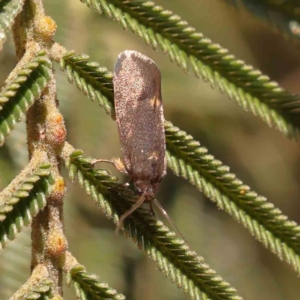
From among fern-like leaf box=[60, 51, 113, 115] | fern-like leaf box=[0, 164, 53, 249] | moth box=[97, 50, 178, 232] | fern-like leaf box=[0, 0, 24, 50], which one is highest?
moth box=[97, 50, 178, 232]

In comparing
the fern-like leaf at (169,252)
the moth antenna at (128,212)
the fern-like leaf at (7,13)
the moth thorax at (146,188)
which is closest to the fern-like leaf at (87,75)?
the fern-like leaf at (7,13)

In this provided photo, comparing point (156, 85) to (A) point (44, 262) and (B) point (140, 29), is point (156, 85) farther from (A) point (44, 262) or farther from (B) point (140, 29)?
(A) point (44, 262)

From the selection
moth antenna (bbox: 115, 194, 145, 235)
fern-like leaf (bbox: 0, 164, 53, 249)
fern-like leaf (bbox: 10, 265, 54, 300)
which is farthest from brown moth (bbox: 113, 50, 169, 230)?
fern-like leaf (bbox: 10, 265, 54, 300)

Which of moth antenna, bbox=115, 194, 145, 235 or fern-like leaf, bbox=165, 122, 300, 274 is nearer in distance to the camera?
moth antenna, bbox=115, 194, 145, 235

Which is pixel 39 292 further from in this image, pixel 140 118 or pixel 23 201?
pixel 140 118

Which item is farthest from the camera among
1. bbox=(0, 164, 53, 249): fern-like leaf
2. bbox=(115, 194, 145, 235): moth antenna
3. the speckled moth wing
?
the speckled moth wing

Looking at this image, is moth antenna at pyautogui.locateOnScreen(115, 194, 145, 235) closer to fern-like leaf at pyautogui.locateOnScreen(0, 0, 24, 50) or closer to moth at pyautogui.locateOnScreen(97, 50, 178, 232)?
moth at pyautogui.locateOnScreen(97, 50, 178, 232)

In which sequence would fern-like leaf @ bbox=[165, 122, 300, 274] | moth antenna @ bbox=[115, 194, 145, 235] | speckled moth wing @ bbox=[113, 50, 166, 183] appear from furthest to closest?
speckled moth wing @ bbox=[113, 50, 166, 183]
fern-like leaf @ bbox=[165, 122, 300, 274]
moth antenna @ bbox=[115, 194, 145, 235]

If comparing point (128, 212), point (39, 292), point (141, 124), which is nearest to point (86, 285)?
point (39, 292)

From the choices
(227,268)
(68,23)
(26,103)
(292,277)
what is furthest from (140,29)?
(292,277)

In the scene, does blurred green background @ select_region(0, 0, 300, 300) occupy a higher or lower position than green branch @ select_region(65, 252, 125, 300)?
higher
